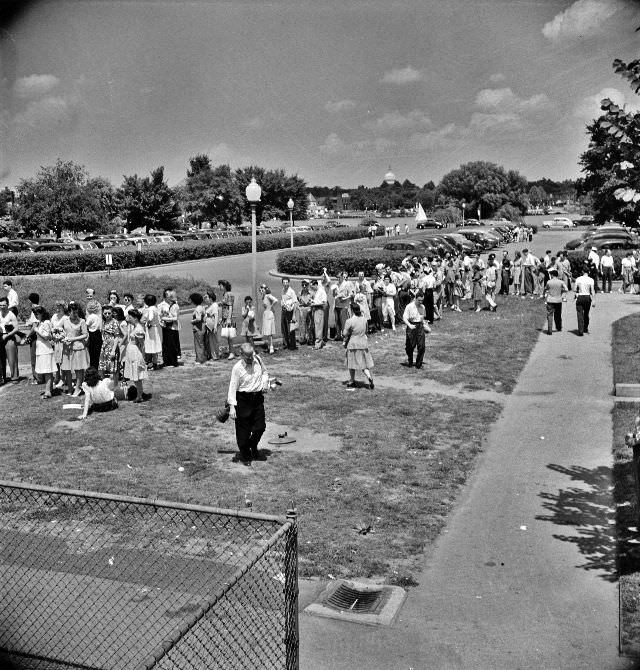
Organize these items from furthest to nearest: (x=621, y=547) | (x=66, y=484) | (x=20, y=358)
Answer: (x=20, y=358) → (x=66, y=484) → (x=621, y=547)

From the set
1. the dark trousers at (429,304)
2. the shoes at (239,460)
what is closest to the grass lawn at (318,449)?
the shoes at (239,460)

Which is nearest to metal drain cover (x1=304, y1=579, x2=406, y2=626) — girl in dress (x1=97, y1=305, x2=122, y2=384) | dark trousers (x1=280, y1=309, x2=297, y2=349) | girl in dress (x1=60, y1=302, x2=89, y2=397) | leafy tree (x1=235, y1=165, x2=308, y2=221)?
girl in dress (x1=97, y1=305, x2=122, y2=384)

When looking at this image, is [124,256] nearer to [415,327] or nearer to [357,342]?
[415,327]

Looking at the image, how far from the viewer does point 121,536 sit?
8055mm

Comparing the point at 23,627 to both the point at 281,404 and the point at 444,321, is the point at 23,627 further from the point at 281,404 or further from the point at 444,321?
the point at 444,321

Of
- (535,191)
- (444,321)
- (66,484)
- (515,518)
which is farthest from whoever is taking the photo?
(535,191)

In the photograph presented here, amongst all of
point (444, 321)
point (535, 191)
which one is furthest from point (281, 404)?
point (535, 191)

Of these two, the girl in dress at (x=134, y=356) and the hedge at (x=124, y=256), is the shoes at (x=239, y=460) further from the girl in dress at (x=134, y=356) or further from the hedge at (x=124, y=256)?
the hedge at (x=124, y=256)

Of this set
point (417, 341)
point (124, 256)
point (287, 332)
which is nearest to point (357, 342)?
point (417, 341)

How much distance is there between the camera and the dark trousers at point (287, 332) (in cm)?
1774

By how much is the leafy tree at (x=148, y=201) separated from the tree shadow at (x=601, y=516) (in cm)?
5057

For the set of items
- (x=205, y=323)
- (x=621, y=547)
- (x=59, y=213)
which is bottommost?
(x=621, y=547)

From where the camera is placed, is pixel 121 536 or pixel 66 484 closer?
pixel 121 536

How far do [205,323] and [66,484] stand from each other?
7.32 metres
